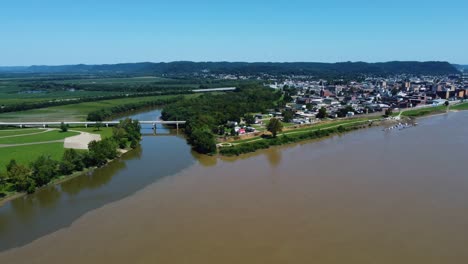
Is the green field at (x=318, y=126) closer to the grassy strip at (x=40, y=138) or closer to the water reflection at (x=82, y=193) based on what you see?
the water reflection at (x=82, y=193)

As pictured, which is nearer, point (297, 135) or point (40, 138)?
point (40, 138)

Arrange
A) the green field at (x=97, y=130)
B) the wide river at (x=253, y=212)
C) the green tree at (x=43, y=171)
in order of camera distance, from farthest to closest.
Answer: the green field at (x=97, y=130) < the green tree at (x=43, y=171) < the wide river at (x=253, y=212)

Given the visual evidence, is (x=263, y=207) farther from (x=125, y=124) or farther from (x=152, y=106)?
(x=152, y=106)

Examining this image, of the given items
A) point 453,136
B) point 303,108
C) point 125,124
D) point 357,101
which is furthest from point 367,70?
point 125,124

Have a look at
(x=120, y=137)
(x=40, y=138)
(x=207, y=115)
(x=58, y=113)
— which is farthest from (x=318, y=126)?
(x=58, y=113)

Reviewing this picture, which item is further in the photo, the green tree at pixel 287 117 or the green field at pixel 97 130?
the green tree at pixel 287 117

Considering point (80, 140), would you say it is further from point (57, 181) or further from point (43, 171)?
point (43, 171)

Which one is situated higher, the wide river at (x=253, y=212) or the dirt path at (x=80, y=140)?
the dirt path at (x=80, y=140)

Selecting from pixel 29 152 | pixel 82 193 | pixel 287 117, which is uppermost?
pixel 287 117

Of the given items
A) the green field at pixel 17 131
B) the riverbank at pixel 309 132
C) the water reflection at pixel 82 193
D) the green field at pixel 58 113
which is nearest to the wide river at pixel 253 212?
the water reflection at pixel 82 193
